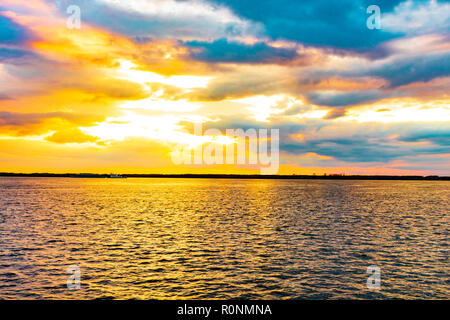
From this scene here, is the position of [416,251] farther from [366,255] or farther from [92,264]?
[92,264]

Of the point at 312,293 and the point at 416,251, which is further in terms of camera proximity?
the point at 416,251

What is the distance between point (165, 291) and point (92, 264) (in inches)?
441

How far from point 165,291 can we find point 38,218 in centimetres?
5366

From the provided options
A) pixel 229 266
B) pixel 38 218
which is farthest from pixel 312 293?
pixel 38 218

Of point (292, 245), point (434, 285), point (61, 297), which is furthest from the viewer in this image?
point (292, 245)

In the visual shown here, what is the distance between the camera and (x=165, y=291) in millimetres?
25359

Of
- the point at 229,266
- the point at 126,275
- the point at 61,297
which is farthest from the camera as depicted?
the point at 229,266

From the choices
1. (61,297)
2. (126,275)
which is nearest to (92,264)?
(126,275)
